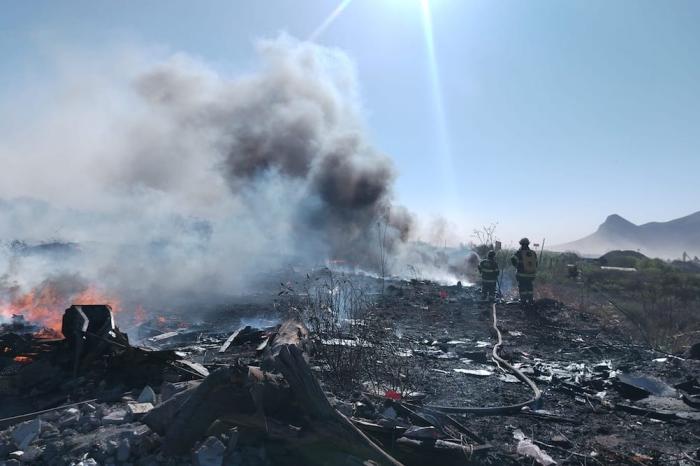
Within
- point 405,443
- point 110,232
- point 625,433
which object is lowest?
point 625,433

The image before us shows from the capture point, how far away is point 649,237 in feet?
386

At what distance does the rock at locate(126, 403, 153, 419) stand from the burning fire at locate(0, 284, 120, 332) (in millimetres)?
6921

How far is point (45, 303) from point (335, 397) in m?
9.46

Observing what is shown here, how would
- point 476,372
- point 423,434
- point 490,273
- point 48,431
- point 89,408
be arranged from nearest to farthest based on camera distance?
Result: point 423,434
point 48,431
point 89,408
point 476,372
point 490,273

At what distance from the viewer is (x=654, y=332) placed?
9.34 metres

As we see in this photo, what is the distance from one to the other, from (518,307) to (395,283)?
5822mm

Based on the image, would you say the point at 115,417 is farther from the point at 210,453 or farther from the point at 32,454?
the point at 210,453

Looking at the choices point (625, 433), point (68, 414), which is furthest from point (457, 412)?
point (68, 414)

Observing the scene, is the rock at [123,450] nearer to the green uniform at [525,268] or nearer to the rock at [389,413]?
the rock at [389,413]

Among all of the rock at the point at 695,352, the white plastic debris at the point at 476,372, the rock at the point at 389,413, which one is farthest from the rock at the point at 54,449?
the rock at the point at 695,352

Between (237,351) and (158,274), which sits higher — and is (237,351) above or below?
below

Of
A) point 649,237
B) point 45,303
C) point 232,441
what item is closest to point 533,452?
point 232,441

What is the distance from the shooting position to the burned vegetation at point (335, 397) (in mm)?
3365

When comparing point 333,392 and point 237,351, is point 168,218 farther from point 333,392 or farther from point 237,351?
point 333,392
